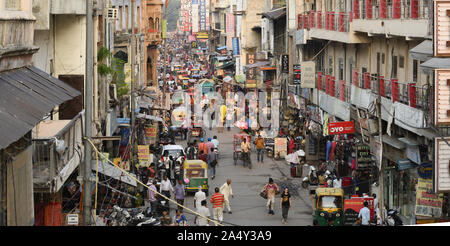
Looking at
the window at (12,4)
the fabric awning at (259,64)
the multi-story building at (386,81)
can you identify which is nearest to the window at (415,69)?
the multi-story building at (386,81)

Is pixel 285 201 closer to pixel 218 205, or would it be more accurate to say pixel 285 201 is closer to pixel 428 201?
pixel 218 205

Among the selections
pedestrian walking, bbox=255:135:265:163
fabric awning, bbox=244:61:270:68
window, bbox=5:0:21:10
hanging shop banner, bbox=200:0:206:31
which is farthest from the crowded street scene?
hanging shop banner, bbox=200:0:206:31

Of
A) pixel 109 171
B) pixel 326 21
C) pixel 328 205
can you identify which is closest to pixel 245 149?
pixel 326 21

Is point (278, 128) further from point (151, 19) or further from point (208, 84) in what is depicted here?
point (208, 84)

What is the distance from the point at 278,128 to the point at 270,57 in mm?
13132

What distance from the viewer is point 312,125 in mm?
37188

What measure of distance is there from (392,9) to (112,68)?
12378 millimetres

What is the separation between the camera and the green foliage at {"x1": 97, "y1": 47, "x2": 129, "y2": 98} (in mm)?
26250

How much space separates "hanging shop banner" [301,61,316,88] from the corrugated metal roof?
24081 millimetres

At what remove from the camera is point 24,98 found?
36.1 ft

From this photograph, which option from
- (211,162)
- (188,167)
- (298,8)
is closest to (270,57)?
(298,8)

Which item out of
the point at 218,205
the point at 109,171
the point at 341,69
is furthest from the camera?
the point at 341,69

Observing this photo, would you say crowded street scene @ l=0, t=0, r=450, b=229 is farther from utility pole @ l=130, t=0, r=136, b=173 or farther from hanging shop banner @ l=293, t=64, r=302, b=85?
utility pole @ l=130, t=0, r=136, b=173
